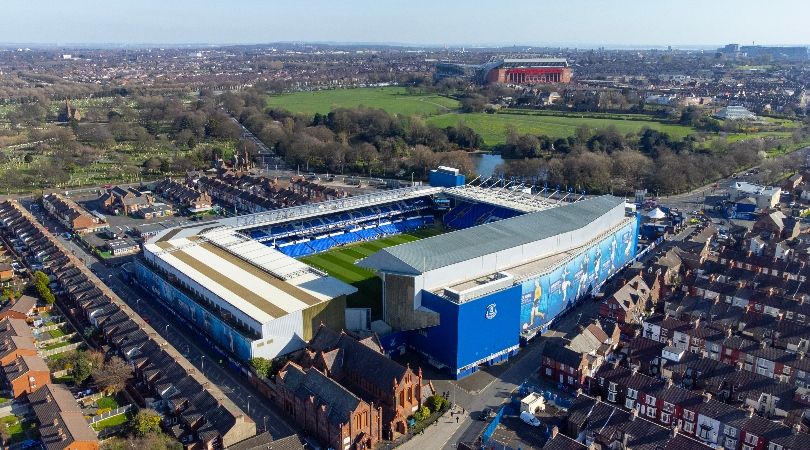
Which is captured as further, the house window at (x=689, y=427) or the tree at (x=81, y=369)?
the tree at (x=81, y=369)

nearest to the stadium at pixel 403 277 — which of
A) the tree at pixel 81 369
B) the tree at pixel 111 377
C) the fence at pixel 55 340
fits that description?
the tree at pixel 111 377

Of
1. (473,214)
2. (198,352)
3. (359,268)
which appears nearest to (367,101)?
(473,214)

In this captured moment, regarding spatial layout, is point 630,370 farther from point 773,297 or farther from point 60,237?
point 60,237

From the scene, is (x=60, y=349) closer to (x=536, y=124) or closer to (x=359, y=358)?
Result: (x=359, y=358)

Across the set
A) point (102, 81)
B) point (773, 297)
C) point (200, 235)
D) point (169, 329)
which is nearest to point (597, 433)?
point (773, 297)

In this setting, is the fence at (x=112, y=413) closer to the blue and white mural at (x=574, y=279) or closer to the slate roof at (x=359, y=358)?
the slate roof at (x=359, y=358)

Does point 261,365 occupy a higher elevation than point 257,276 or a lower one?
lower

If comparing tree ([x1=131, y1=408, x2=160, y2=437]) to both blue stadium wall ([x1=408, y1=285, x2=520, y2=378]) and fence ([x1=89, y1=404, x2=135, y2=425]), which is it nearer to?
fence ([x1=89, y1=404, x2=135, y2=425])
